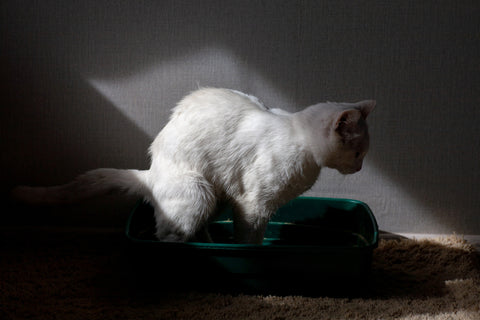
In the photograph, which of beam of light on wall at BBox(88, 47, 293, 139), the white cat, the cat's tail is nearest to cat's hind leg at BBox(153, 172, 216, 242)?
the white cat

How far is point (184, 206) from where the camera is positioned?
137 centimetres

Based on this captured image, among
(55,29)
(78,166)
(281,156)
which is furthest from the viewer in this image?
(78,166)

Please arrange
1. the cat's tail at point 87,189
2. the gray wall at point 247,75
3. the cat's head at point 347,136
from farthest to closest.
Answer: the gray wall at point 247,75 → the cat's tail at point 87,189 → the cat's head at point 347,136

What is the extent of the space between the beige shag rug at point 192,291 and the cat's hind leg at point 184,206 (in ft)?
0.64

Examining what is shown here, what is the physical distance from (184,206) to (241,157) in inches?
9.5

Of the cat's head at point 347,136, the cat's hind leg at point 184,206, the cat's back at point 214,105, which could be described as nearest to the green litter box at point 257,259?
the cat's hind leg at point 184,206

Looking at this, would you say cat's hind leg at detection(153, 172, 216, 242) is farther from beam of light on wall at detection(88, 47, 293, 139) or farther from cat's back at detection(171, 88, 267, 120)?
beam of light on wall at detection(88, 47, 293, 139)

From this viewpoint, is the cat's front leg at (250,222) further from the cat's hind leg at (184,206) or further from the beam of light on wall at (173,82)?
the beam of light on wall at (173,82)

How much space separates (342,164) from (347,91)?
48cm

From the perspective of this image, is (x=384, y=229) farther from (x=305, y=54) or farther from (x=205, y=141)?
(x=205, y=141)

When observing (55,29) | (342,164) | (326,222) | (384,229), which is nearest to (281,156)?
(342,164)

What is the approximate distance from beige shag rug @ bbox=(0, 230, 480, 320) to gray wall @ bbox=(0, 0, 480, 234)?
276 millimetres

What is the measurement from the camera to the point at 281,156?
1.35 metres

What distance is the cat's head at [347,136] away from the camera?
4.20 ft
